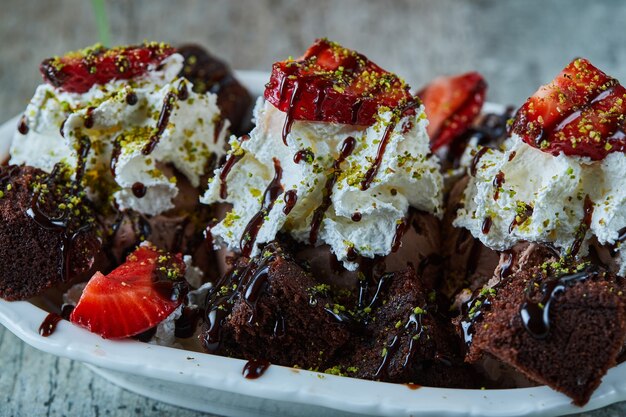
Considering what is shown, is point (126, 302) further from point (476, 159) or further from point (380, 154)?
point (476, 159)

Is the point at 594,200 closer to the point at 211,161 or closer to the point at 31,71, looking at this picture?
the point at 211,161

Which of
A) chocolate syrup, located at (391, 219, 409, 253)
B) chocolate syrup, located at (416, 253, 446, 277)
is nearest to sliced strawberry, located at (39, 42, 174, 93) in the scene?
chocolate syrup, located at (391, 219, 409, 253)

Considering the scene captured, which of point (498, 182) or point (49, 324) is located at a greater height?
point (498, 182)

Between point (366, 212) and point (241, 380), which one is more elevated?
point (366, 212)

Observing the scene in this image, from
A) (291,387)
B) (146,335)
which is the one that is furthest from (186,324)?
(291,387)

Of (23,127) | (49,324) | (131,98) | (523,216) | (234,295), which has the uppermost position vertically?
(523,216)

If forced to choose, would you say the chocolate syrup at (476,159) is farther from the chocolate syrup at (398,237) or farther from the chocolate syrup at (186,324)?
the chocolate syrup at (186,324)

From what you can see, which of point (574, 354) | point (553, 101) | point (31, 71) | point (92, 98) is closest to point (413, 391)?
point (574, 354)
